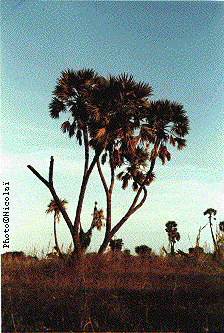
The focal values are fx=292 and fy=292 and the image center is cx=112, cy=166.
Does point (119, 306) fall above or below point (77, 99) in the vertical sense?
below

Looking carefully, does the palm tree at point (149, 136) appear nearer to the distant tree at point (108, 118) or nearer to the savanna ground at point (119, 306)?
the distant tree at point (108, 118)

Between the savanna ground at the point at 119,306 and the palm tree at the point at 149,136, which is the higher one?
the palm tree at the point at 149,136

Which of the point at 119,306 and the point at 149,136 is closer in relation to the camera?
the point at 119,306

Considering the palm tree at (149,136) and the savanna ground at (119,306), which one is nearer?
the savanna ground at (119,306)

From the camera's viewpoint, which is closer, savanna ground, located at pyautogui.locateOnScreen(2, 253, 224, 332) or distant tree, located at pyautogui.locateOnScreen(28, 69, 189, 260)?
savanna ground, located at pyautogui.locateOnScreen(2, 253, 224, 332)

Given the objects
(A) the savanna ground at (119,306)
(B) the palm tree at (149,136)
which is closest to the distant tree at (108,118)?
(B) the palm tree at (149,136)

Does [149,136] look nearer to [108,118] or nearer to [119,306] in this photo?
[108,118]

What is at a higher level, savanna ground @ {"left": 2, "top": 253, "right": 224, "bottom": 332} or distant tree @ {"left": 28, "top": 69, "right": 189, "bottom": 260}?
distant tree @ {"left": 28, "top": 69, "right": 189, "bottom": 260}

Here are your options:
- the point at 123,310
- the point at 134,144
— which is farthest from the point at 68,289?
the point at 134,144

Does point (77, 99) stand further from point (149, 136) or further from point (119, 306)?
point (119, 306)

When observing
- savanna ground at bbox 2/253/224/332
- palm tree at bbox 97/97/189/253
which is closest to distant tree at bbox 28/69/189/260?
palm tree at bbox 97/97/189/253

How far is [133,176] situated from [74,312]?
1785 centimetres

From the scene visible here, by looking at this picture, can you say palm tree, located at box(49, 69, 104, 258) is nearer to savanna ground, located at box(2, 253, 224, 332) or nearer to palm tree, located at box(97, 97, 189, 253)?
palm tree, located at box(97, 97, 189, 253)

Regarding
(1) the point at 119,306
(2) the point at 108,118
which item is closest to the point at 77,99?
(2) the point at 108,118
